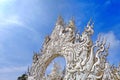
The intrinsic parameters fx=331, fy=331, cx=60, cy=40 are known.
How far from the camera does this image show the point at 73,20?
10.1 m

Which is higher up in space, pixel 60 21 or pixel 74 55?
pixel 60 21

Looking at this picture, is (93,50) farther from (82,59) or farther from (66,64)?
(66,64)

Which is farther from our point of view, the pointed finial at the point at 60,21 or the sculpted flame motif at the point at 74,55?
the pointed finial at the point at 60,21

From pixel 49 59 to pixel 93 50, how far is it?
1830 mm

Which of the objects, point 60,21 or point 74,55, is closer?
point 74,55

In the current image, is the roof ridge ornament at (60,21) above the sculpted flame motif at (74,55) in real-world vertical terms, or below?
above

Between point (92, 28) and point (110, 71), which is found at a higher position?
point (92, 28)

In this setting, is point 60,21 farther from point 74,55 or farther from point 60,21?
point 74,55

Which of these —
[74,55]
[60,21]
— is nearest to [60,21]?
[60,21]

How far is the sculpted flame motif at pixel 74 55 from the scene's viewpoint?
28.7ft

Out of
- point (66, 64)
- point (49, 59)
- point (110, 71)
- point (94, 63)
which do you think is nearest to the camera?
point (110, 71)

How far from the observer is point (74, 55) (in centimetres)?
951

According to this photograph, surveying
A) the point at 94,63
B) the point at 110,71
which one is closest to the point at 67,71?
the point at 94,63

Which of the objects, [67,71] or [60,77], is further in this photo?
[60,77]
